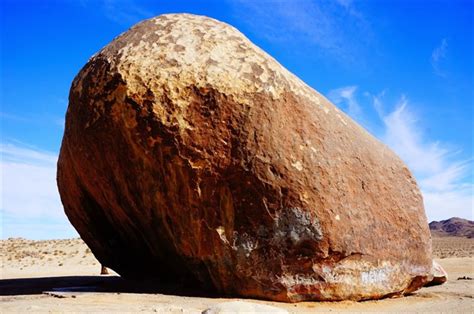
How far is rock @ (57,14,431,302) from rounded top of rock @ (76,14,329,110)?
19 mm

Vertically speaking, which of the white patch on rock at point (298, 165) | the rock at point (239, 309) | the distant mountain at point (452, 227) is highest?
the distant mountain at point (452, 227)

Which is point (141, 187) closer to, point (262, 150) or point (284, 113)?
point (262, 150)

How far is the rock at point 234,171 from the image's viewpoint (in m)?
6.09

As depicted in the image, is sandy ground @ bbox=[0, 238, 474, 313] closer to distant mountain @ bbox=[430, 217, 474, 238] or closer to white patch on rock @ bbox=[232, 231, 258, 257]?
white patch on rock @ bbox=[232, 231, 258, 257]

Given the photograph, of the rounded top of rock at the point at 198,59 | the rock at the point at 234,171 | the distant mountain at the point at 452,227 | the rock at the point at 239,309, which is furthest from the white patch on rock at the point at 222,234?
the distant mountain at the point at 452,227

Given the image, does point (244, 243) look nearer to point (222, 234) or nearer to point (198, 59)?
point (222, 234)

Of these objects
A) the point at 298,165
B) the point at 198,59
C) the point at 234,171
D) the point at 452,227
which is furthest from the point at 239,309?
the point at 452,227

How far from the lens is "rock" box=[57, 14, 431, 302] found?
609cm

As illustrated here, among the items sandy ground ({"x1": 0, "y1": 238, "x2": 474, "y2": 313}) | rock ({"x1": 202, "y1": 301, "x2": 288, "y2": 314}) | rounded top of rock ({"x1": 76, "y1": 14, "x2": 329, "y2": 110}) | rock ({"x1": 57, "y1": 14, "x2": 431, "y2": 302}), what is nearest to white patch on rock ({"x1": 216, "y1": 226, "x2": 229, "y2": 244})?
rock ({"x1": 57, "y1": 14, "x2": 431, "y2": 302})

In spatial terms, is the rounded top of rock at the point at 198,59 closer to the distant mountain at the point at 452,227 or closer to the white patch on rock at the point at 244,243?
the white patch on rock at the point at 244,243

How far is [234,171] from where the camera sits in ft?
20.1

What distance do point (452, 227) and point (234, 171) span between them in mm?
88876

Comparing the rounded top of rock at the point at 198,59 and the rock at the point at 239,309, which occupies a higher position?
the rounded top of rock at the point at 198,59

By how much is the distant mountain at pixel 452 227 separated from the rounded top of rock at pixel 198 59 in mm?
76848
